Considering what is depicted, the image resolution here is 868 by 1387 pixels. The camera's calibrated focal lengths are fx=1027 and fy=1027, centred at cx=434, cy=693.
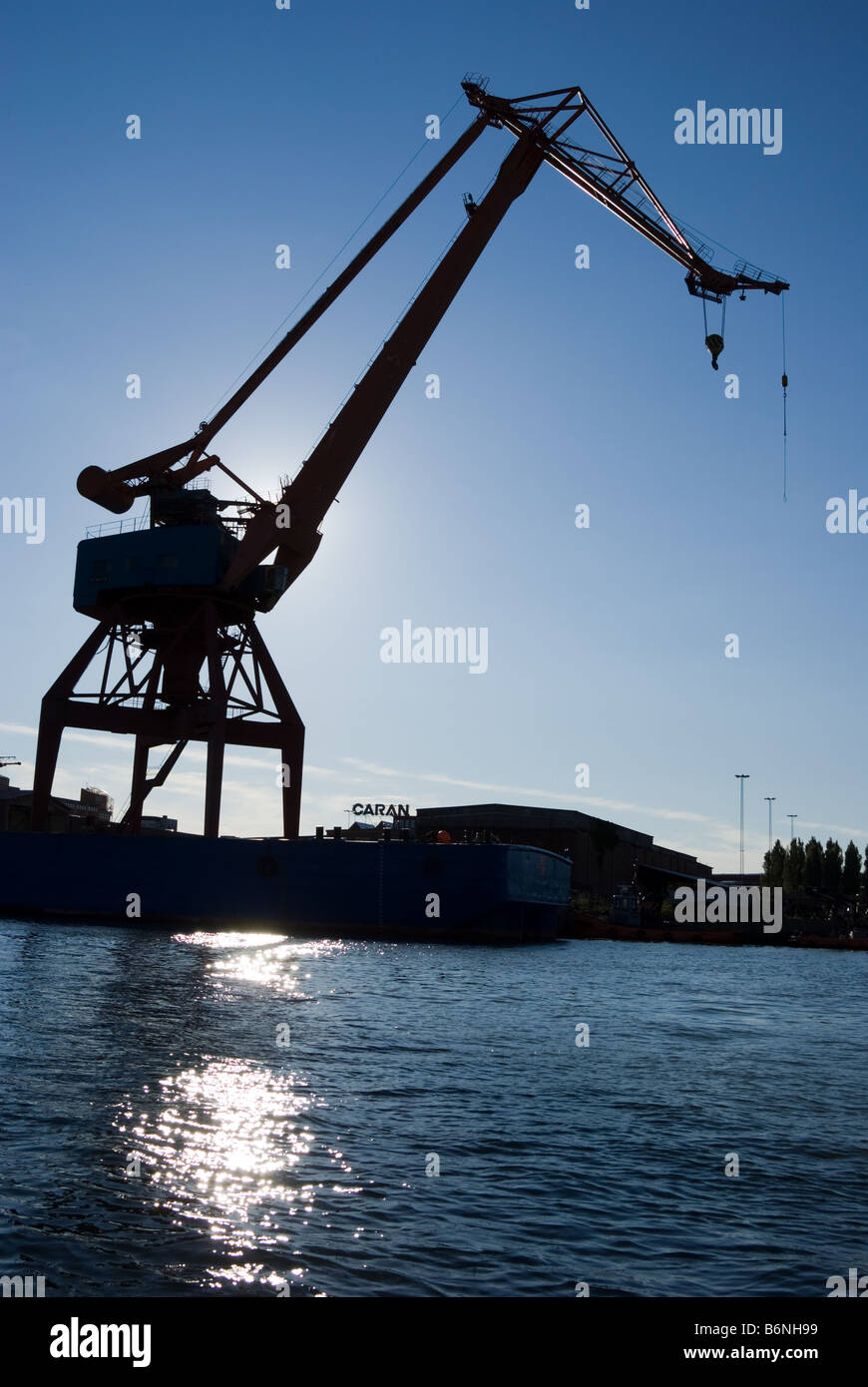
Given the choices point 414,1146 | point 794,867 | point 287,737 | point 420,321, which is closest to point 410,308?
point 420,321

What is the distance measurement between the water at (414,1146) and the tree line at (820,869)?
103 m

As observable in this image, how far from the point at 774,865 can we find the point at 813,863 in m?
4.53

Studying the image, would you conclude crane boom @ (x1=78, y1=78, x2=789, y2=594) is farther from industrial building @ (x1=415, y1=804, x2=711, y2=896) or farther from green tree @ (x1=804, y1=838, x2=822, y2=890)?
green tree @ (x1=804, y1=838, x2=822, y2=890)

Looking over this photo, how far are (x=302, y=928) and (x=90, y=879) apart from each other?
1069cm

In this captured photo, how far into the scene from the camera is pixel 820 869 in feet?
399

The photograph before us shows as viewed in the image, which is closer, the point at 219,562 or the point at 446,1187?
the point at 446,1187

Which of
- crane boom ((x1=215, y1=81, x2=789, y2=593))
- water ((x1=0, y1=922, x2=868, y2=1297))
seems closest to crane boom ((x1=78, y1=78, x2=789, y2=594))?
crane boom ((x1=215, y1=81, x2=789, y2=593))

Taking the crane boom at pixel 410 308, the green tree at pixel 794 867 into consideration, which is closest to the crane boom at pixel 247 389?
the crane boom at pixel 410 308

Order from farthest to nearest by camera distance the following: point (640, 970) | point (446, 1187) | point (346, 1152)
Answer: point (640, 970) < point (346, 1152) < point (446, 1187)

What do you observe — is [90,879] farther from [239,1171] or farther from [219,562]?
[239,1171]

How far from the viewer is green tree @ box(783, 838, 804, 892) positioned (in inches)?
4690

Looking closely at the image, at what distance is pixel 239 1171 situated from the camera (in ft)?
33.8

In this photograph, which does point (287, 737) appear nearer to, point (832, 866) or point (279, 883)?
point (279, 883)

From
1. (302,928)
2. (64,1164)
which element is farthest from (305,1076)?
(302,928)
